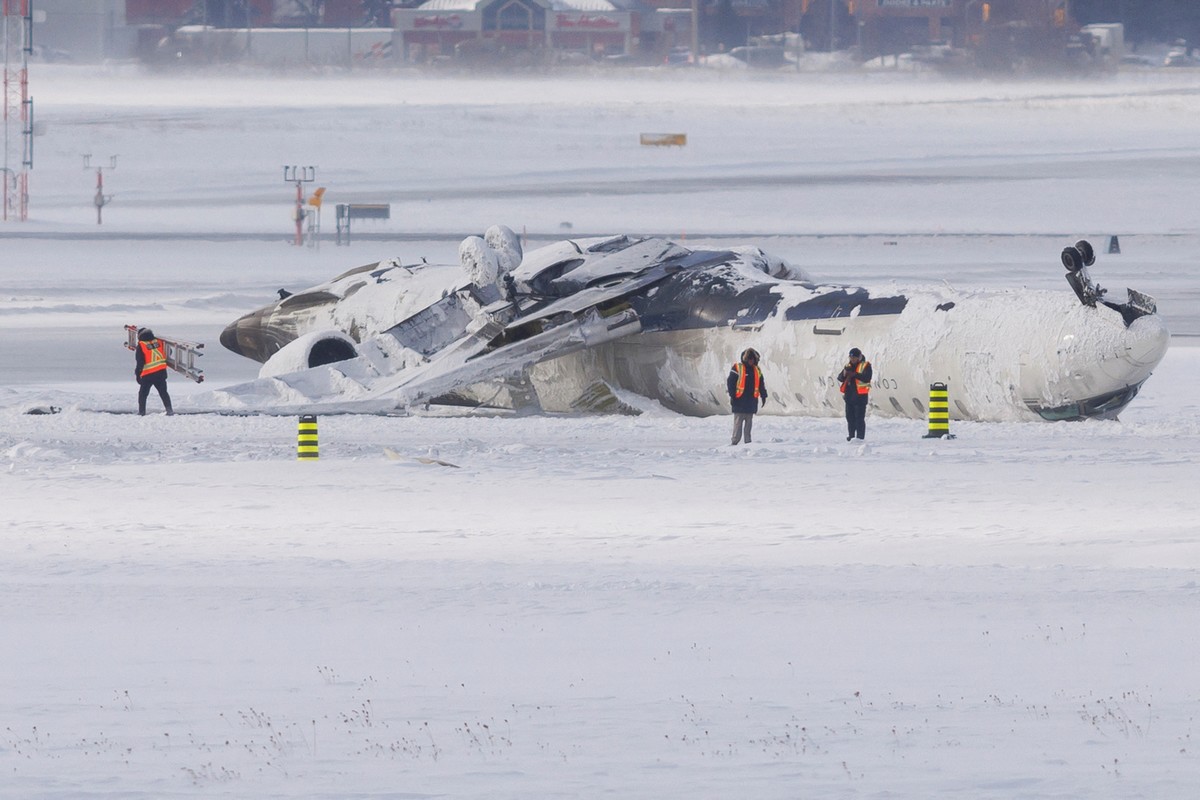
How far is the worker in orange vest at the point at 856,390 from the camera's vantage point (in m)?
26.0

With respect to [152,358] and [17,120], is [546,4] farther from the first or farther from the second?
[152,358]

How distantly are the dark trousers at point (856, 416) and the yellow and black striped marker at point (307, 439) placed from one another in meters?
7.41

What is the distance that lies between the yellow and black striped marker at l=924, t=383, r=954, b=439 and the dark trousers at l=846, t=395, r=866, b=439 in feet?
3.10

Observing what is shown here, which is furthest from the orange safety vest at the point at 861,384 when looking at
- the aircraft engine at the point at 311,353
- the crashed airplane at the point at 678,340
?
the aircraft engine at the point at 311,353

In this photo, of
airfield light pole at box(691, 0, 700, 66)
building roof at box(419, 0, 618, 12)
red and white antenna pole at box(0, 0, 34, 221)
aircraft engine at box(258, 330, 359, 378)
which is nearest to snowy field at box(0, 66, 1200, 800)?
aircraft engine at box(258, 330, 359, 378)

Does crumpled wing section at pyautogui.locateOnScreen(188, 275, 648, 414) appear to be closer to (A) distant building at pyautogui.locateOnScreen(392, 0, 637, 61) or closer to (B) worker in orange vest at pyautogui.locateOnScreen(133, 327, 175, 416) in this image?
(B) worker in orange vest at pyautogui.locateOnScreen(133, 327, 175, 416)

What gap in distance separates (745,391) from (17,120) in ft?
303

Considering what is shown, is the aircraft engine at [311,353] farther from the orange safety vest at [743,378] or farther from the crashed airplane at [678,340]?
the orange safety vest at [743,378]

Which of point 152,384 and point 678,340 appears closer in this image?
point 678,340

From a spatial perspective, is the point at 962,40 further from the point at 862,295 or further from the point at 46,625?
the point at 46,625

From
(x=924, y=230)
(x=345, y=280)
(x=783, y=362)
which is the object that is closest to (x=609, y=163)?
(x=924, y=230)

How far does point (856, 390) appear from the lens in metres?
26.0

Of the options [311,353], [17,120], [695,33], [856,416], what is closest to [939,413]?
[856,416]

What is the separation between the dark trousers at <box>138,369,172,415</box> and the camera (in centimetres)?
2956
